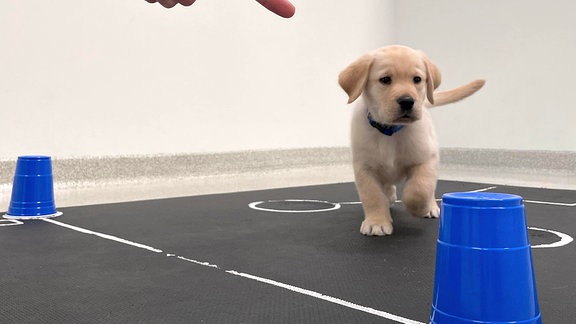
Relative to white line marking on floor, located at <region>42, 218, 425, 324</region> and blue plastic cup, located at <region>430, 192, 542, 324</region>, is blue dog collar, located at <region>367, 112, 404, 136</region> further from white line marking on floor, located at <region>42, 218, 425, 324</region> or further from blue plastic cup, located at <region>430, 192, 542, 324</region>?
blue plastic cup, located at <region>430, 192, 542, 324</region>

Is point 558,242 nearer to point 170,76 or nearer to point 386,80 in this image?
point 386,80

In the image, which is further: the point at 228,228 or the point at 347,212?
the point at 347,212

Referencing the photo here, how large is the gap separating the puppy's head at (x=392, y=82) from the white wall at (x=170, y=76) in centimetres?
206

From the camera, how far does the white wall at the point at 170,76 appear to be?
10.9 feet

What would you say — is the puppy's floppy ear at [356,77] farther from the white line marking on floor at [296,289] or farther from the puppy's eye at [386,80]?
the white line marking on floor at [296,289]

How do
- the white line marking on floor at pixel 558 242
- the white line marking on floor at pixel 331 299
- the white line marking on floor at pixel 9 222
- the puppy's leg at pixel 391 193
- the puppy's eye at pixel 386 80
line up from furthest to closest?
the puppy's leg at pixel 391 193, the white line marking on floor at pixel 9 222, the puppy's eye at pixel 386 80, the white line marking on floor at pixel 558 242, the white line marking on floor at pixel 331 299

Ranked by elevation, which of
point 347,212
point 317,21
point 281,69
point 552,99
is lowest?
point 347,212

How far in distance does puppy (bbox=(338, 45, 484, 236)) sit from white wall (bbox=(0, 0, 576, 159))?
80.3 inches

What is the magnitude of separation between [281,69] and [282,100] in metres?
0.25

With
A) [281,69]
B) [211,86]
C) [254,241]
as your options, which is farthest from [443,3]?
[254,241]

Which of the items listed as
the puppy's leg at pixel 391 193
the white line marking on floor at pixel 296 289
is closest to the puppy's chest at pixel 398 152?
the puppy's leg at pixel 391 193

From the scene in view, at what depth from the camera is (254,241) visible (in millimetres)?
1816

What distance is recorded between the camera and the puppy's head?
6.22ft

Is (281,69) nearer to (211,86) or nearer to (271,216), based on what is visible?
(211,86)
